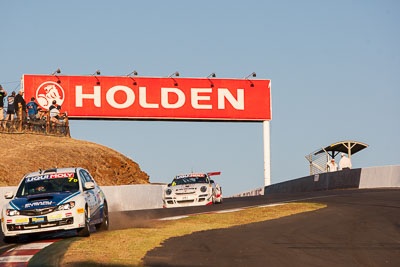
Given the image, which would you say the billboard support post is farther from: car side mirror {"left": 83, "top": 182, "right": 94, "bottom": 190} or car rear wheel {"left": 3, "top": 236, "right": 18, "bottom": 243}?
car rear wheel {"left": 3, "top": 236, "right": 18, "bottom": 243}

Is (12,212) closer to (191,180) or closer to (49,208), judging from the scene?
(49,208)

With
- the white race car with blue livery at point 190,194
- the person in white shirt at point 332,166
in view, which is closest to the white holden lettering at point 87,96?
the person in white shirt at point 332,166

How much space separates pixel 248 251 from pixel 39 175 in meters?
5.67

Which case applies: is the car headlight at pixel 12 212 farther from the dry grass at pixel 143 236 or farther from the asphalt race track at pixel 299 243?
the asphalt race track at pixel 299 243

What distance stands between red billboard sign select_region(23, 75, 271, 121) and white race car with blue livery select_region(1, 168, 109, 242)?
34.9 meters

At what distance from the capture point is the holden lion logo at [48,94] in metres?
49.8

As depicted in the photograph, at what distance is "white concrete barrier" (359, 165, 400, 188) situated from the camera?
33156 mm

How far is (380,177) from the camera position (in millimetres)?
34188

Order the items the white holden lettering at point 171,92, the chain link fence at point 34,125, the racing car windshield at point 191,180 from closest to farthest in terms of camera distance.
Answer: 1. the racing car windshield at point 191,180
2. the chain link fence at point 34,125
3. the white holden lettering at point 171,92

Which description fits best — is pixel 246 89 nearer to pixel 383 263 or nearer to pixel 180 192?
pixel 180 192

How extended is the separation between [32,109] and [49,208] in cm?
2665

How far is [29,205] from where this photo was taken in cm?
1393

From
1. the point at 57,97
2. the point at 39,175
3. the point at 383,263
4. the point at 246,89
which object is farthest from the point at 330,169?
the point at 383,263

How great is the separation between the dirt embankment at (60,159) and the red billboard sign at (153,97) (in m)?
3.04
